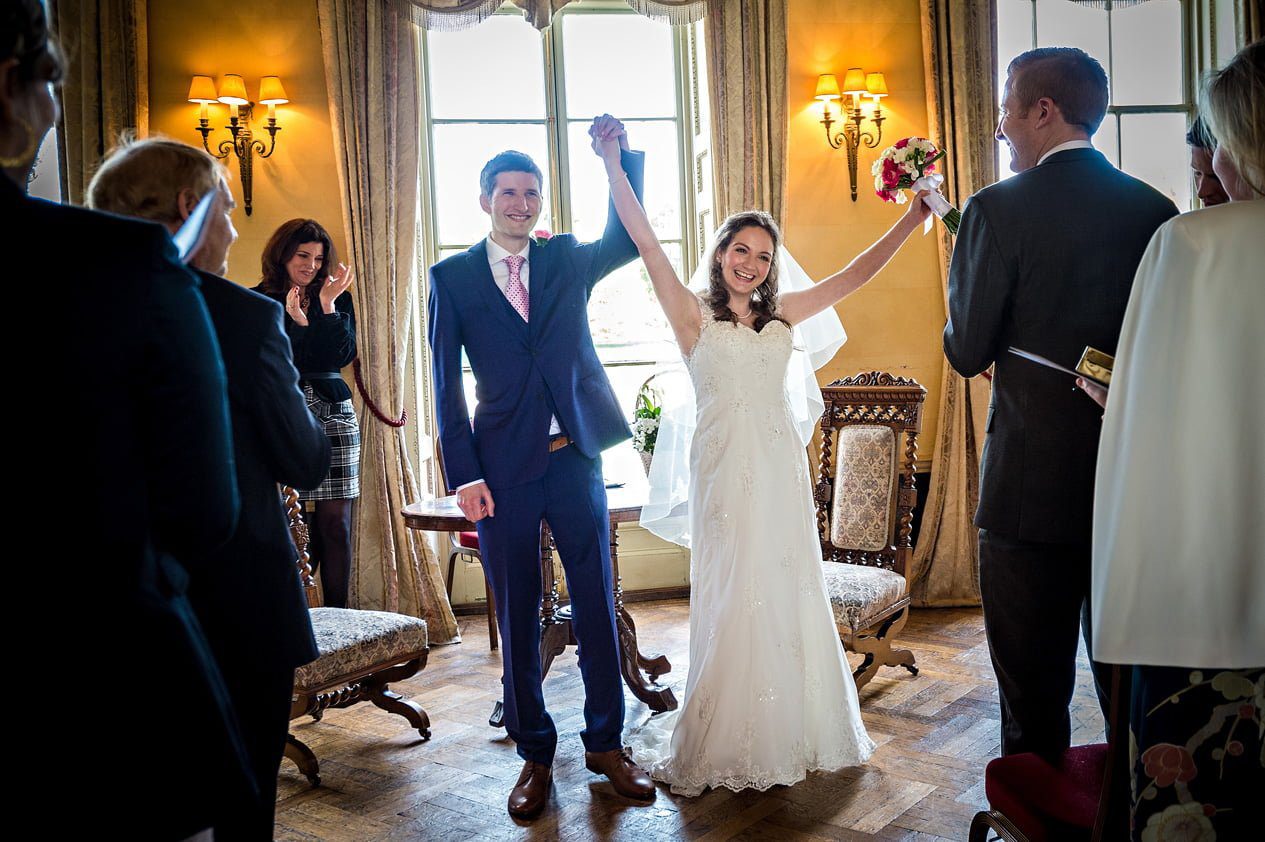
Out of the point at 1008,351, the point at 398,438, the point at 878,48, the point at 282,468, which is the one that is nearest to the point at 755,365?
the point at 1008,351

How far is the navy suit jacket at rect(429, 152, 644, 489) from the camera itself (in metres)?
2.80

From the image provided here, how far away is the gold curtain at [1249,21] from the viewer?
17.0 ft

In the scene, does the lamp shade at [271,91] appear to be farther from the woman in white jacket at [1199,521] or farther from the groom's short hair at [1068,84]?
the woman in white jacket at [1199,521]

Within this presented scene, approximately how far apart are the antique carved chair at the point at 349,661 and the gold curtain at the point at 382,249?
150cm

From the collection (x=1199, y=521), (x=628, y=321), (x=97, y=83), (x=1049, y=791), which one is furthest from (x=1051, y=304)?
(x=97, y=83)

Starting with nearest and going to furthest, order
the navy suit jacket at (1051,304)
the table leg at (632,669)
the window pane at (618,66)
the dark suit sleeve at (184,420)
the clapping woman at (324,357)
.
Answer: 1. the dark suit sleeve at (184,420)
2. the navy suit jacket at (1051,304)
3. the table leg at (632,669)
4. the clapping woman at (324,357)
5. the window pane at (618,66)

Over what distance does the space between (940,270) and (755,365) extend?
2872 mm

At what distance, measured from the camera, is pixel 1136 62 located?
18.4 ft

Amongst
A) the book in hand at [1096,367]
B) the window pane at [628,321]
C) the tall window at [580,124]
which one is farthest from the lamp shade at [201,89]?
the book in hand at [1096,367]

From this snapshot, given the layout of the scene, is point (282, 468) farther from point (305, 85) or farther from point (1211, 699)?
point (305, 85)

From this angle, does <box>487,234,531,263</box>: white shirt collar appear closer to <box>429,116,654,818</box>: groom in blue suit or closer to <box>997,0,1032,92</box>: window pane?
<box>429,116,654,818</box>: groom in blue suit

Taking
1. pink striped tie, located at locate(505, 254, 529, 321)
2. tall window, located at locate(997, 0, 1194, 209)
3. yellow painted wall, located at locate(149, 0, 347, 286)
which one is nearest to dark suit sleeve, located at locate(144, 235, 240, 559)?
pink striped tie, located at locate(505, 254, 529, 321)

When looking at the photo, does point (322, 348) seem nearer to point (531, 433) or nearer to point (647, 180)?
point (531, 433)

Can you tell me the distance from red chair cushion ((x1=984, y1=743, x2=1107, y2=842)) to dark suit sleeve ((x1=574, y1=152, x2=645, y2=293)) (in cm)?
171
